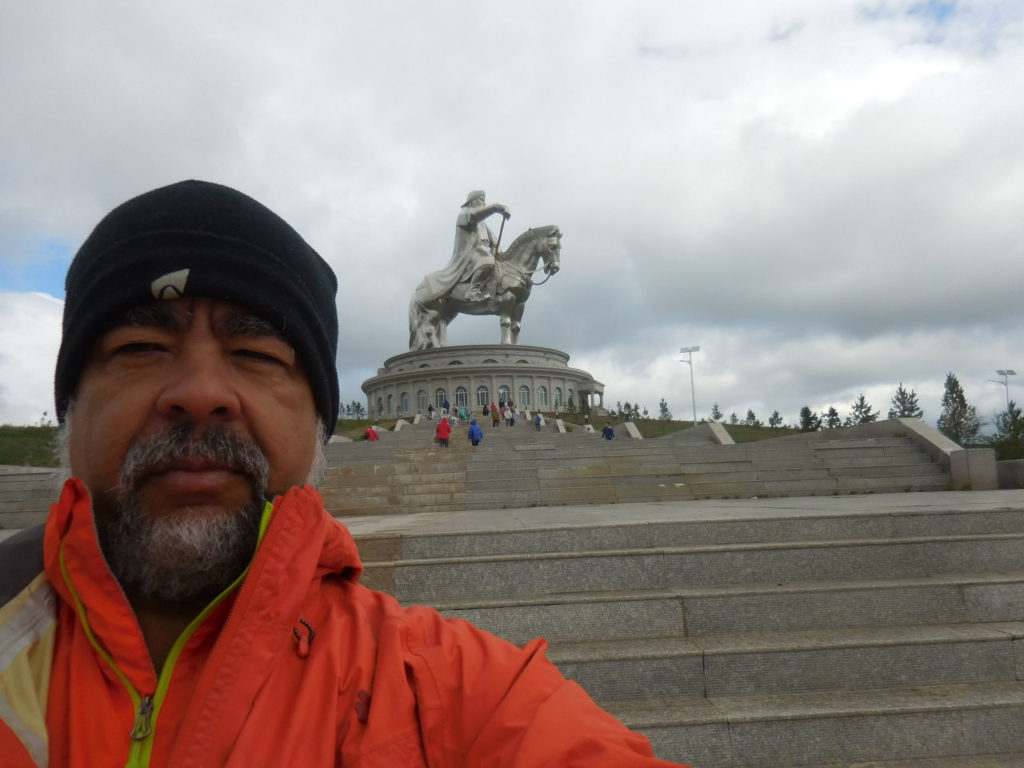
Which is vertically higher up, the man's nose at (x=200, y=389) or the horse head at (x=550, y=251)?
the horse head at (x=550, y=251)

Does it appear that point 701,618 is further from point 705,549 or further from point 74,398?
point 74,398

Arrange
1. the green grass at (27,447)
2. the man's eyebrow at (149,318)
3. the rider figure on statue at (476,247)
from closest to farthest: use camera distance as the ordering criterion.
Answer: the man's eyebrow at (149,318)
the green grass at (27,447)
the rider figure on statue at (476,247)

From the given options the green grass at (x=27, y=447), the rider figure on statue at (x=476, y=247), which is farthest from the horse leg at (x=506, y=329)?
the green grass at (x=27, y=447)

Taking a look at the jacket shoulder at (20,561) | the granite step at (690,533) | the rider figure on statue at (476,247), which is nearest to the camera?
the jacket shoulder at (20,561)

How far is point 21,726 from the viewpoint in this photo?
1001 millimetres

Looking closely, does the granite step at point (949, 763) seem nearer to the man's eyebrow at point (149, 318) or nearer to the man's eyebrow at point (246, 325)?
the man's eyebrow at point (246, 325)

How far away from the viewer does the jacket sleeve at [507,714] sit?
1093 mm

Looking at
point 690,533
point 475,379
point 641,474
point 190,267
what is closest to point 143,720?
point 190,267

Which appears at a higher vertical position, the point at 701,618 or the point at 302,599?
the point at 302,599

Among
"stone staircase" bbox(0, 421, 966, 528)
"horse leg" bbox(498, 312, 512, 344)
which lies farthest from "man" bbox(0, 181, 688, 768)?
"horse leg" bbox(498, 312, 512, 344)

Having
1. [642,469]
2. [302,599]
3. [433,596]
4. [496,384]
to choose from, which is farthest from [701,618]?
[496,384]

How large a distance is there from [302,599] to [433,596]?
9.54ft

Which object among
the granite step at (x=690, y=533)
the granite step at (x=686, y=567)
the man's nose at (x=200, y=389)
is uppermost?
the man's nose at (x=200, y=389)

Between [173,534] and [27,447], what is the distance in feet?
80.0
